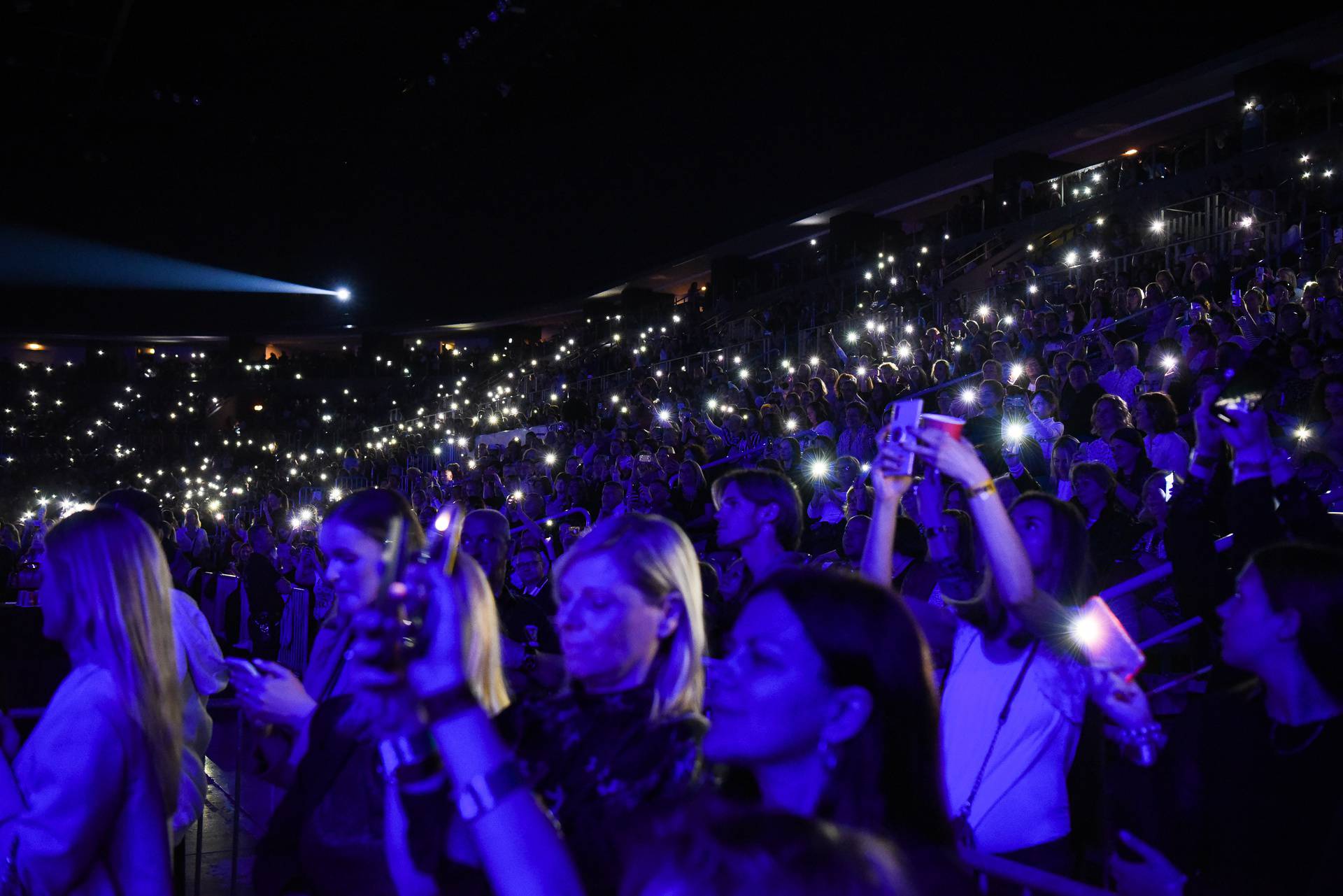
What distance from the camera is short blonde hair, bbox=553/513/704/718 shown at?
192cm

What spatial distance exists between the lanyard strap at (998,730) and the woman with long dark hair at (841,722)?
113cm

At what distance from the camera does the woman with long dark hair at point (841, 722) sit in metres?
1.50

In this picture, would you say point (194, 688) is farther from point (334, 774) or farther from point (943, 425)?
point (943, 425)

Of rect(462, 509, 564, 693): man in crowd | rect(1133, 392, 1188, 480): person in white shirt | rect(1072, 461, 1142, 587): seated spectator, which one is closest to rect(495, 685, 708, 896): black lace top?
rect(462, 509, 564, 693): man in crowd

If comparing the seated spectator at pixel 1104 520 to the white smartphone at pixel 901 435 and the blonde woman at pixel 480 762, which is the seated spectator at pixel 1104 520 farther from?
the blonde woman at pixel 480 762

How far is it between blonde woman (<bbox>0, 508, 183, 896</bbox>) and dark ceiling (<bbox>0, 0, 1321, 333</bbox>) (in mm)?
15499

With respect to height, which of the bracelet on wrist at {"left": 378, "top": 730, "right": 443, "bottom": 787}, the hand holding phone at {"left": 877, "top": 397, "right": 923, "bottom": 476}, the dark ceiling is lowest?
the bracelet on wrist at {"left": 378, "top": 730, "right": 443, "bottom": 787}

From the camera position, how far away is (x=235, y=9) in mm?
21203

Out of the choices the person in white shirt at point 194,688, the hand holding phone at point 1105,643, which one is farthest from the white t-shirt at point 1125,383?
the person in white shirt at point 194,688

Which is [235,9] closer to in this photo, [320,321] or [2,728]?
[320,321]

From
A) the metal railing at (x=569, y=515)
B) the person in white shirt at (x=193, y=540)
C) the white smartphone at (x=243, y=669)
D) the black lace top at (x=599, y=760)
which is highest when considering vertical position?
the person in white shirt at (x=193, y=540)

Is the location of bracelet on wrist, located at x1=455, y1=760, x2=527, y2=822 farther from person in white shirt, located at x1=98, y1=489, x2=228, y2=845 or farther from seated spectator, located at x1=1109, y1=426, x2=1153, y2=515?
seated spectator, located at x1=1109, y1=426, x2=1153, y2=515

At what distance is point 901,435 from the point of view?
2.77m

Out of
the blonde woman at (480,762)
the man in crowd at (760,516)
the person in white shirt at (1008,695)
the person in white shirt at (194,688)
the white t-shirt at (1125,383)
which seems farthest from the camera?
the white t-shirt at (1125,383)
